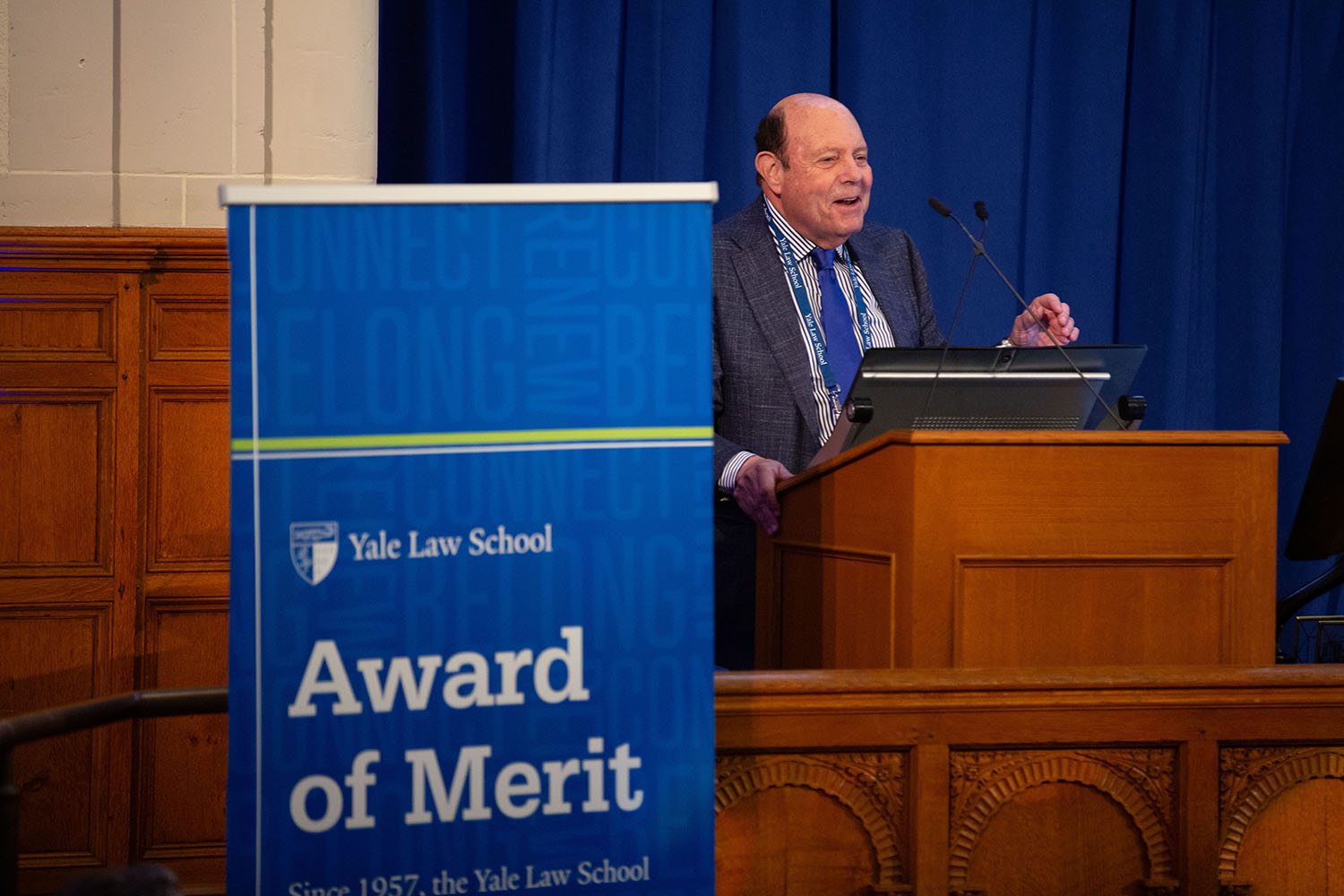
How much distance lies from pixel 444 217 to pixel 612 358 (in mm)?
232

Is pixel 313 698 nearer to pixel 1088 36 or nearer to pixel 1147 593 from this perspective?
pixel 1147 593

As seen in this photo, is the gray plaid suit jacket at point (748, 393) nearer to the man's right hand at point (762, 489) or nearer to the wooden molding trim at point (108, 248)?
the man's right hand at point (762, 489)

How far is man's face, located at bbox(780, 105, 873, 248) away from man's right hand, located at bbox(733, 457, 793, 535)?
2.56 ft

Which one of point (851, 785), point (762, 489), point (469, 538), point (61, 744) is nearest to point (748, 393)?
point (762, 489)

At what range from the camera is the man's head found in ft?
8.96

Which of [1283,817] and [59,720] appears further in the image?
[1283,817]

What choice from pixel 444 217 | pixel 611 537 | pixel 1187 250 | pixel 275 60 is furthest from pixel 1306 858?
pixel 275 60

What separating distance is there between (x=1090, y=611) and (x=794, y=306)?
121cm

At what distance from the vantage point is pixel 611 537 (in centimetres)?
126

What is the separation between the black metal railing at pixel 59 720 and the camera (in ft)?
4.24

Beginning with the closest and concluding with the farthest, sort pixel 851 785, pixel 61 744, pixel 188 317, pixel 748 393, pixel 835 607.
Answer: pixel 851 785
pixel 835 607
pixel 748 393
pixel 61 744
pixel 188 317

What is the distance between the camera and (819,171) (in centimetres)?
274

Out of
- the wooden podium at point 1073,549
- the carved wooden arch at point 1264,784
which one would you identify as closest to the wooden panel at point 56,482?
the wooden podium at point 1073,549

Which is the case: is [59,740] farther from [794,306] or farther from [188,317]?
[794,306]
